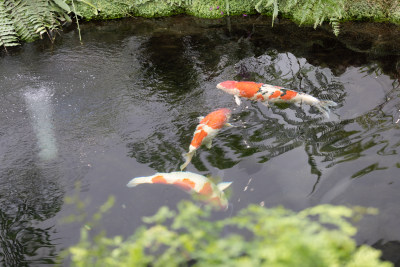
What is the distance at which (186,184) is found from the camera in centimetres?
326

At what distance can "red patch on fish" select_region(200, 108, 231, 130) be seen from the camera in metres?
3.81

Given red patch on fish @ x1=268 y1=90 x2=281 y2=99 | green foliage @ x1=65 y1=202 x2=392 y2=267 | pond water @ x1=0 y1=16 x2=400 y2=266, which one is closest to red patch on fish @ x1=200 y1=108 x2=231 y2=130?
pond water @ x1=0 y1=16 x2=400 y2=266

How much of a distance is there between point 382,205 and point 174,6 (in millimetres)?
5201

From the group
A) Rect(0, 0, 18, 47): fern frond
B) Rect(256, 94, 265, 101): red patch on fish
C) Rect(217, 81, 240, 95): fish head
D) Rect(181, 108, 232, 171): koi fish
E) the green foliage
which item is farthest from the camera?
Rect(0, 0, 18, 47): fern frond

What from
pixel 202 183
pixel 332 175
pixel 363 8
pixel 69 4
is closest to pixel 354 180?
pixel 332 175

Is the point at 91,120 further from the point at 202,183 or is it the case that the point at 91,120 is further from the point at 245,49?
the point at 245,49

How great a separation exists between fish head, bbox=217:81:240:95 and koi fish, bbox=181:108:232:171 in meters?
0.46

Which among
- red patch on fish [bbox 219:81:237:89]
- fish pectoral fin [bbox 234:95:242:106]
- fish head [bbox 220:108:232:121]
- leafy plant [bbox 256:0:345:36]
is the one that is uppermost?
leafy plant [bbox 256:0:345:36]

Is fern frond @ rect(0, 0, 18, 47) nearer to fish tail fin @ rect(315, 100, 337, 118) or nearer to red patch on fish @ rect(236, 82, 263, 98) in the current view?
red patch on fish @ rect(236, 82, 263, 98)

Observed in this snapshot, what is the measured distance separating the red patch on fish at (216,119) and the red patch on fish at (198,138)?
0.44ft

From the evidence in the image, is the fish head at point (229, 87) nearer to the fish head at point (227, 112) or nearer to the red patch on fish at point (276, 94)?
the fish head at point (227, 112)

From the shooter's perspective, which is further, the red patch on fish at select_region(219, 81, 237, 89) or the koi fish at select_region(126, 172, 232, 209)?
the red patch on fish at select_region(219, 81, 237, 89)

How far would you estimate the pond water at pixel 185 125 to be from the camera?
10.4 ft

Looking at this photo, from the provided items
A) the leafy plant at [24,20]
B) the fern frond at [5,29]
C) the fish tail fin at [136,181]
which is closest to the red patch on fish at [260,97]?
the fish tail fin at [136,181]
